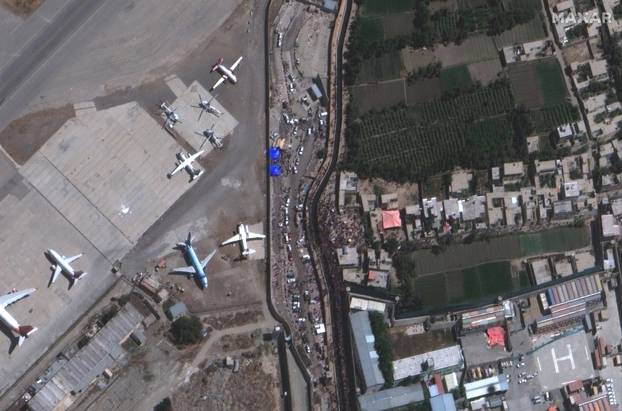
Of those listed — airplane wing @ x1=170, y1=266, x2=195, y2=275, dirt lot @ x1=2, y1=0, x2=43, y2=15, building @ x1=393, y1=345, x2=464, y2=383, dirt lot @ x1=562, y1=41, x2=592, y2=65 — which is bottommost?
building @ x1=393, y1=345, x2=464, y2=383

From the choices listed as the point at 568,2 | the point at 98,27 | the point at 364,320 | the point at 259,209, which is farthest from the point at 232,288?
the point at 568,2

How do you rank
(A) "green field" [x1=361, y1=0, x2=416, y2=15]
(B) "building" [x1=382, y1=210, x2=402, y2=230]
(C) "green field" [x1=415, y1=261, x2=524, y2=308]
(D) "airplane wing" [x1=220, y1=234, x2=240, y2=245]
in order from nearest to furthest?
(D) "airplane wing" [x1=220, y1=234, x2=240, y2=245] < (B) "building" [x1=382, y1=210, x2=402, y2=230] < (C) "green field" [x1=415, y1=261, x2=524, y2=308] < (A) "green field" [x1=361, y1=0, x2=416, y2=15]

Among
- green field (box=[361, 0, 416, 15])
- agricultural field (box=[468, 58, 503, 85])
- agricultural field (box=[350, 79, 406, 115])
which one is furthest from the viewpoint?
agricultural field (box=[468, 58, 503, 85])

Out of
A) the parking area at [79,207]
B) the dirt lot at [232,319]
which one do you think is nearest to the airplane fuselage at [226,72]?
the parking area at [79,207]

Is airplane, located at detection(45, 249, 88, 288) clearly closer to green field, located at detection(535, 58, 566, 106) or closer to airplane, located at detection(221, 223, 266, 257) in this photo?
airplane, located at detection(221, 223, 266, 257)

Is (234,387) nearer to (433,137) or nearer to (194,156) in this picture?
(194,156)

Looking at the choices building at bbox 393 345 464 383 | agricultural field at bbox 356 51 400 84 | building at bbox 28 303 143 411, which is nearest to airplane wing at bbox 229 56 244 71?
agricultural field at bbox 356 51 400 84

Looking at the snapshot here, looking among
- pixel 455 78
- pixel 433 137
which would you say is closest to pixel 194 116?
pixel 433 137
